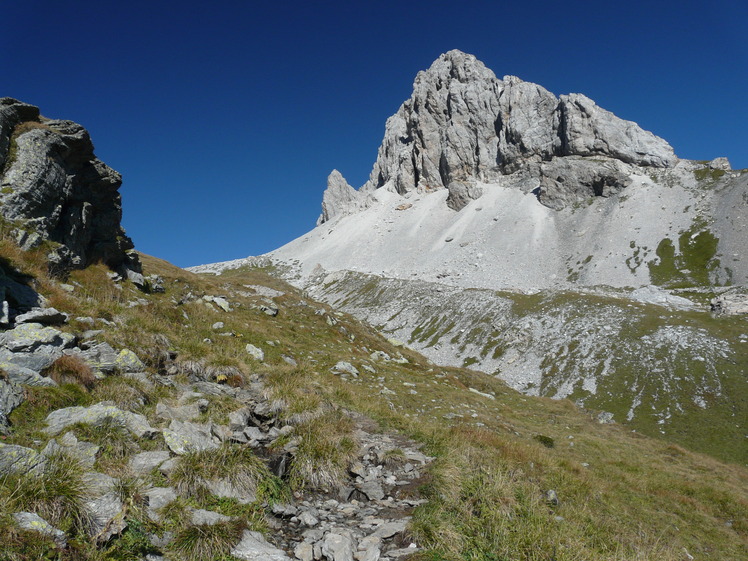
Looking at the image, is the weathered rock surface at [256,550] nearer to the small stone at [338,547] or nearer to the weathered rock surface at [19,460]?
the small stone at [338,547]

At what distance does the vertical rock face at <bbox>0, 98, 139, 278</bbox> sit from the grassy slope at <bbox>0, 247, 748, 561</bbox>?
2178mm

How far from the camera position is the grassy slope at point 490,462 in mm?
8008

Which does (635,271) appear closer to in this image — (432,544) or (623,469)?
(623,469)

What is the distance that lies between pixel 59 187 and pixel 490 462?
2329 centimetres

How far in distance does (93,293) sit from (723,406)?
70541 mm

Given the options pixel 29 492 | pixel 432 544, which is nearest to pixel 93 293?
pixel 29 492

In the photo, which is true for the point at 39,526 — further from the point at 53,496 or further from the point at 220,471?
the point at 220,471

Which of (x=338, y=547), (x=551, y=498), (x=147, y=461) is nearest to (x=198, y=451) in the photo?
(x=147, y=461)

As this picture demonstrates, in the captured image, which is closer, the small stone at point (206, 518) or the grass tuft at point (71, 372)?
the small stone at point (206, 518)

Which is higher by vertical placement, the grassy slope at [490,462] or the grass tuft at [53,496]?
the grassy slope at [490,462]

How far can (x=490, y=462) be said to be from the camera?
1089 centimetres

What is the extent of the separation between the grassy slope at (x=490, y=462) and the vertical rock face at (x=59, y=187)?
2.18m

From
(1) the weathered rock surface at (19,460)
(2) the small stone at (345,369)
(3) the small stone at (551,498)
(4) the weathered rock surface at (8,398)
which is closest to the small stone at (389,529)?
(3) the small stone at (551,498)

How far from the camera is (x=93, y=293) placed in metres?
18.0
